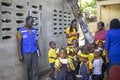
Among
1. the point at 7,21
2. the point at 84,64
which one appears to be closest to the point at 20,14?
the point at 7,21

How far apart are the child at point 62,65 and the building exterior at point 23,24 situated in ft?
4.19

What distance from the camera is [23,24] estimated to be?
24.6ft

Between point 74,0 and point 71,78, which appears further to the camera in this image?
point 74,0

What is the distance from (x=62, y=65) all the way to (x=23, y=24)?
178 centimetres

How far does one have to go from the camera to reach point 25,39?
7.04 meters

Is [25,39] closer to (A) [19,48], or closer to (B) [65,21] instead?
(A) [19,48]

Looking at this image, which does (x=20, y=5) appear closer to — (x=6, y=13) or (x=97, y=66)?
(x=6, y=13)

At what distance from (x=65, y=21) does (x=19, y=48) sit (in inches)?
164

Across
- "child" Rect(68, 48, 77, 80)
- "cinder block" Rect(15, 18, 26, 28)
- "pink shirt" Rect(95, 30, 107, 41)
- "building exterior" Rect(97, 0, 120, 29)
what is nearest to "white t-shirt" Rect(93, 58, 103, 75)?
"child" Rect(68, 48, 77, 80)

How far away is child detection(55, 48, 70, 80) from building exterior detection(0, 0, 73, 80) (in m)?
1.28

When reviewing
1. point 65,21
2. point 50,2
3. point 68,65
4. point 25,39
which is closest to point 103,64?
point 68,65

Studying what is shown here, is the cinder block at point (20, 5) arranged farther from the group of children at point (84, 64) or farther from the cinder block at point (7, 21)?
the group of children at point (84, 64)

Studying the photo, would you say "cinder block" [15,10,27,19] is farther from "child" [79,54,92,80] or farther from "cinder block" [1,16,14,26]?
"child" [79,54,92,80]

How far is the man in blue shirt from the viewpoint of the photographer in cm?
702
